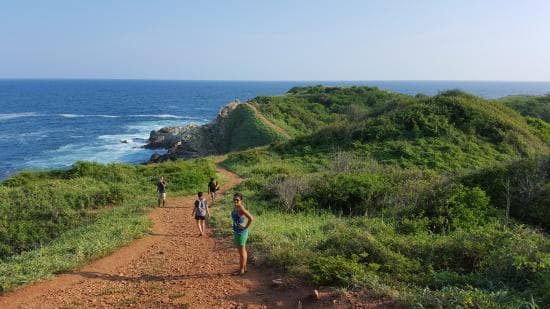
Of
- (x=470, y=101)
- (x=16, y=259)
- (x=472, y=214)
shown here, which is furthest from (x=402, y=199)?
(x=470, y=101)

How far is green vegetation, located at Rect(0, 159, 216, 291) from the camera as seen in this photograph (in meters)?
11.0

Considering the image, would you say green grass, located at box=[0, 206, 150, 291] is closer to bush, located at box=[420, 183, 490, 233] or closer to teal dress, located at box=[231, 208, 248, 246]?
teal dress, located at box=[231, 208, 248, 246]

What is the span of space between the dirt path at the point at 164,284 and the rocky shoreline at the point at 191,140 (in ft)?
109

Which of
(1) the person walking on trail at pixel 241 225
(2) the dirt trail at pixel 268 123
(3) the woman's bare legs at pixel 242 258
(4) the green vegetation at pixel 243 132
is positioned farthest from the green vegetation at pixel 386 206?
(2) the dirt trail at pixel 268 123

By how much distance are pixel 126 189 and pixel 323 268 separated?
14727 mm

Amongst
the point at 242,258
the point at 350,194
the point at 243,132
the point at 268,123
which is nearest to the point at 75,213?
the point at 350,194

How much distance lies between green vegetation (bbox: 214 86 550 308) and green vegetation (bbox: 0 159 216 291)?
3.54 meters

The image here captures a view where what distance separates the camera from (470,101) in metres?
33.6

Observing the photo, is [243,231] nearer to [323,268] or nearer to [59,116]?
[323,268]

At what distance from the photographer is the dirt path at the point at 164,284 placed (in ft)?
27.9

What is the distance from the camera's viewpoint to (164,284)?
9.45 metres

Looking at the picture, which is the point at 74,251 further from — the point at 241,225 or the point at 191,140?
the point at 191,140

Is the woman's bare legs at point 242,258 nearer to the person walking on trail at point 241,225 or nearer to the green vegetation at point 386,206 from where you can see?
the person walking on trail at point 241,225

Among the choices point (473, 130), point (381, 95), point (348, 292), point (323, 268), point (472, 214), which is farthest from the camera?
point (381, 95)
